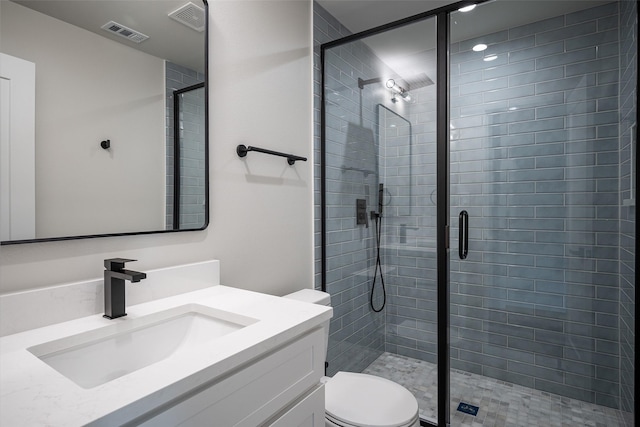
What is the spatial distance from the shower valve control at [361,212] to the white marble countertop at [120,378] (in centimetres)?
108

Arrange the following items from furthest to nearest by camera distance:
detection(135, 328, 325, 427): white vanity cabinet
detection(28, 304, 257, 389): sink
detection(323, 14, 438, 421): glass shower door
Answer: detection(323, 14, 438, 421): glass shower door < detection(28, 304, 257, 389): sink < detection(135, 328, 325, 427): white vanity cabinet

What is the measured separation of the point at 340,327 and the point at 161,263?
3.96 ft

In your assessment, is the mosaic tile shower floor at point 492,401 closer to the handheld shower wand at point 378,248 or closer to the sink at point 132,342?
the handheld shower wand at point 378,248

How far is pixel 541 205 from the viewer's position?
70.0 inches

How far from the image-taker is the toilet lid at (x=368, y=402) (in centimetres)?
134

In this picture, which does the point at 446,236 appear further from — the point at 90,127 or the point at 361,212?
the point at 90,127

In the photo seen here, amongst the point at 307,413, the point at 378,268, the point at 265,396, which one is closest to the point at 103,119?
the point at 265,396

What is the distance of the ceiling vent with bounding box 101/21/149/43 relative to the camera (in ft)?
3.71

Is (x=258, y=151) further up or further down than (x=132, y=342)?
further up

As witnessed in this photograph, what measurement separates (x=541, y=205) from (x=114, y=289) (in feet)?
6.18

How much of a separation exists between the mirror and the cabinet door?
2.48 ft

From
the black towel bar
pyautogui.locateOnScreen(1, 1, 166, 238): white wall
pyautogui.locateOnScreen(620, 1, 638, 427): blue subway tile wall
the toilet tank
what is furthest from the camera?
the toilet tank

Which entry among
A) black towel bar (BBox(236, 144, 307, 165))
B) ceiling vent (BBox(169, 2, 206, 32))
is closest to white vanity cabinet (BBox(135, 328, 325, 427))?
black towel bar (BBox(236, 144, 307, 165))

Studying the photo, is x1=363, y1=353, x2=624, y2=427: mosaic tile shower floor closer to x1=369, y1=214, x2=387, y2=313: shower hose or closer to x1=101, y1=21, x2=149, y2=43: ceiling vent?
x1=369, y1=214, x2=387, y2=313: shower hose
